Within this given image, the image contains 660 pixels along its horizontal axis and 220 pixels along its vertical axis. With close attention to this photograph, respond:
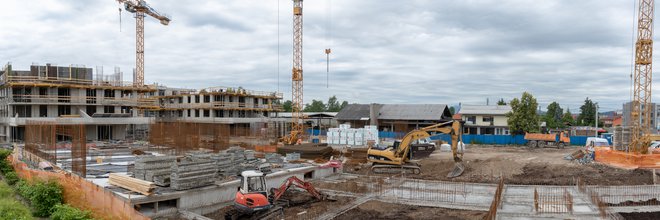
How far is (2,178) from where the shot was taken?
88.1 feet

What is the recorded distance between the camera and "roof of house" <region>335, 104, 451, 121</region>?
196ft

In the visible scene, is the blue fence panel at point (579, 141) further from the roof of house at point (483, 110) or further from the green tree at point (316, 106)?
the green tree at point (316, 106)

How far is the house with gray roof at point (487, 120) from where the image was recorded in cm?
5972

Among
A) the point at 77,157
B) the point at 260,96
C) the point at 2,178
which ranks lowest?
the point at 2,178

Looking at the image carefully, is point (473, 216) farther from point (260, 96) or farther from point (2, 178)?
point (260, 96)

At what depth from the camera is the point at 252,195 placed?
1620 centimetres

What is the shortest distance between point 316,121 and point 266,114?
9.84 m

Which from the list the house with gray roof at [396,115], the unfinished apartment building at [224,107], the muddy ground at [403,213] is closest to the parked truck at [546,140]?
the house with gray roof at [396,115]

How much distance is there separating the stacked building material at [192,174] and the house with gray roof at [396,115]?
4111cm

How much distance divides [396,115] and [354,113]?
20.2ft

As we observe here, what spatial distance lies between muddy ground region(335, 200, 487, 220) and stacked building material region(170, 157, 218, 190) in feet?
20.0

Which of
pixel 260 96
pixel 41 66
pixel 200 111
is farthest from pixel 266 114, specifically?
pixel 41 66

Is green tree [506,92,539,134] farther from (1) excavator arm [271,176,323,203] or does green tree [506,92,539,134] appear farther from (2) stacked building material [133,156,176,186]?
(2) stacked building material [133,156,176,186]

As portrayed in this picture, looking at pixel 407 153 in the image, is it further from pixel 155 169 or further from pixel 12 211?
pixel 12 211
